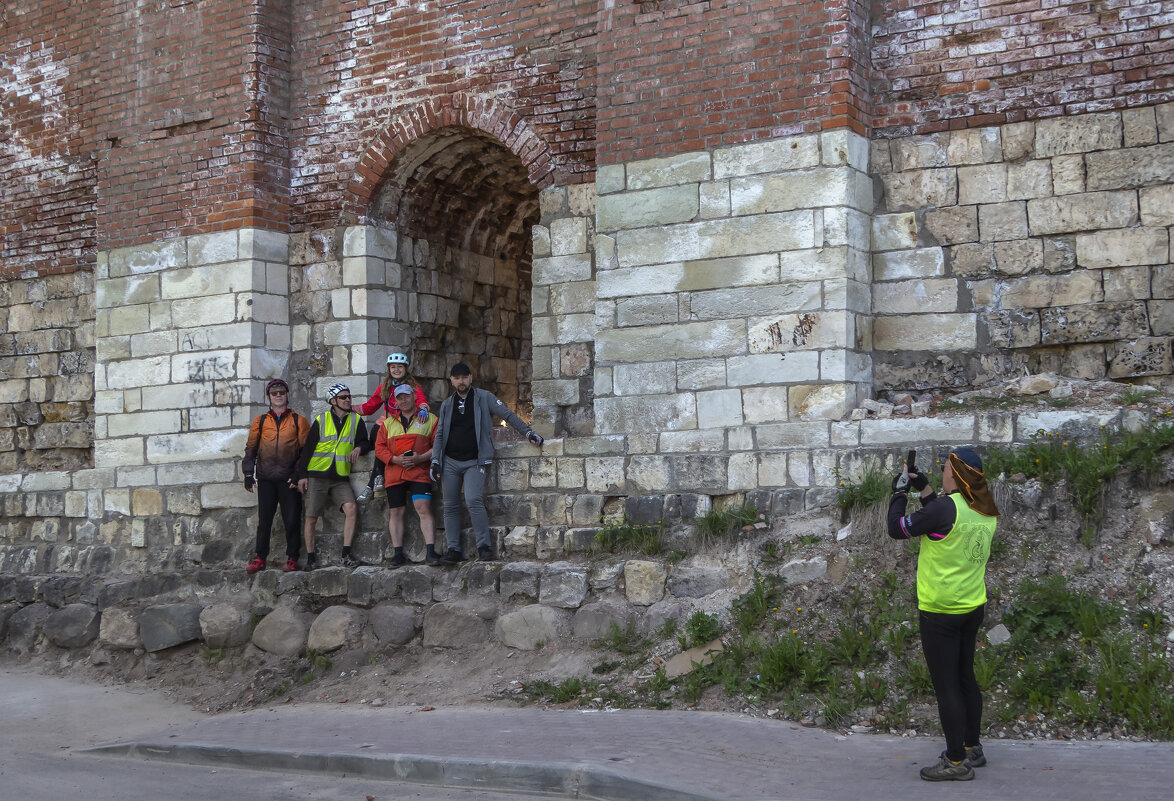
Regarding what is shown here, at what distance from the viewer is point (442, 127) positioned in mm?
11133

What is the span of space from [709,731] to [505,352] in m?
6.53

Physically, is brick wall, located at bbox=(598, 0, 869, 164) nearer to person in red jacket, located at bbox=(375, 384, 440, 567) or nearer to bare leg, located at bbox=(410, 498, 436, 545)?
person in red jacket, located at bbox=(375, 384, 440, 567)

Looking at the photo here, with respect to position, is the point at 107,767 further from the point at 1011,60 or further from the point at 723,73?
the point at 1011,60

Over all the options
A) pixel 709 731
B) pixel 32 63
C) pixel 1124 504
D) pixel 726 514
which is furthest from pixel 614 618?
pixel 32 63

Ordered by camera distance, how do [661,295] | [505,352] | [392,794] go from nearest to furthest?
[392,794], [661,295], [505,352]

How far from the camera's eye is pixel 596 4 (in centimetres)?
1053

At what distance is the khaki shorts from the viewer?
421 inches

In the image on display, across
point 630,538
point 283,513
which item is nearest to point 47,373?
point 283,513

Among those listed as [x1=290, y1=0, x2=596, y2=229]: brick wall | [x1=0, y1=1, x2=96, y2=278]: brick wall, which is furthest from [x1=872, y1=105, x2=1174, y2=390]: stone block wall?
[x1=0, y1=1, x2=96, y2=278]: brick wall

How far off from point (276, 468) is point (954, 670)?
6.60 metres

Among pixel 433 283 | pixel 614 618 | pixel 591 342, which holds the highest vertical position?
pixel 433 283

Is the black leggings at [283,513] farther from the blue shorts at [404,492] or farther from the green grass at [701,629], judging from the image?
the green grass at [701,629]

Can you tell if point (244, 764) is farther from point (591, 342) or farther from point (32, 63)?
point (32, 63)

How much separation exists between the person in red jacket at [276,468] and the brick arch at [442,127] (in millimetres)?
2027
